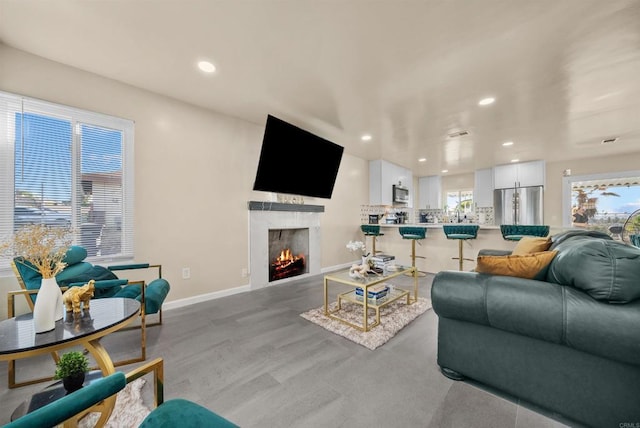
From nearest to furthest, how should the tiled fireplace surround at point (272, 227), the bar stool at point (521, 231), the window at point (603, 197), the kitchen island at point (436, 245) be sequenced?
the bar stool at point (521, 231), the tiled fireplace surround at point (272, 227), the kitchen island at point (436, 245), the window at point (603, 197)

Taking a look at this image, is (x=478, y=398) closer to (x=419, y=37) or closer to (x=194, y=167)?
(x=419, y=37)

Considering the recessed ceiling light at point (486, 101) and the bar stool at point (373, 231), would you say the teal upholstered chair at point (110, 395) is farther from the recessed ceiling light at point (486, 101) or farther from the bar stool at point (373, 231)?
the bar stool at point (373, 231)

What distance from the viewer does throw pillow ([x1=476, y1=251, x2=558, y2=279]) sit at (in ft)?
5.03

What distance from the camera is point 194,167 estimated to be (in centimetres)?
327

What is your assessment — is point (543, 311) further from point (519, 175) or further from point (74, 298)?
point (519, 175)

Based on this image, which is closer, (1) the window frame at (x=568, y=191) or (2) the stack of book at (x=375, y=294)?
(2) the stack of book at (x=375, y=294)

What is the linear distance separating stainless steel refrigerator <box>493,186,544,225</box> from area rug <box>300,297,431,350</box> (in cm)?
471

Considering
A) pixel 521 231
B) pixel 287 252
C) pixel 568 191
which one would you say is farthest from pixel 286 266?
pixel 568 191

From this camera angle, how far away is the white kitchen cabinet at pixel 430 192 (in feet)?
27.5

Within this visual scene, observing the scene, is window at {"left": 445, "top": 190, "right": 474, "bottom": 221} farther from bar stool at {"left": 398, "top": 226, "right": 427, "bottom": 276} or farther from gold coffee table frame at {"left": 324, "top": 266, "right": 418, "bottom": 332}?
gold coffee table frame at {"left": 324, "top": 266, "right": 418, "bottom": 332}

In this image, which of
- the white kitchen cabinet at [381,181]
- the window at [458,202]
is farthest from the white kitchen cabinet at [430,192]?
the white kitchen cabinet at [381,181]

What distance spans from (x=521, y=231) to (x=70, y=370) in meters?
5.12

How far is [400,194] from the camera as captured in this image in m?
6.63

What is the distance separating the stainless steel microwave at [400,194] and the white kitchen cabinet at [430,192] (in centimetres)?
194
